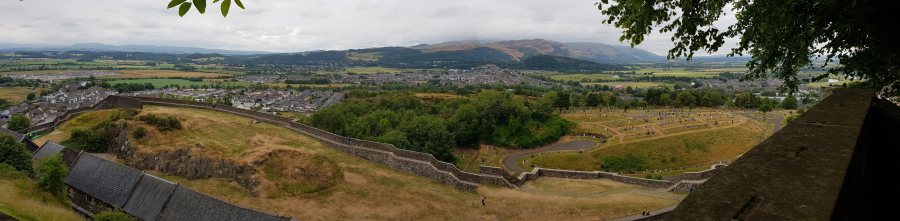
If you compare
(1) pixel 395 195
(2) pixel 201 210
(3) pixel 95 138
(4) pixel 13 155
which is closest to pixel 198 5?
(2) pixel 201 210

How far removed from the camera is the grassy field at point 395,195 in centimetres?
2445

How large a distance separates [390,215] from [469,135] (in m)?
41.1

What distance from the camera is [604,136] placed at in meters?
61.3

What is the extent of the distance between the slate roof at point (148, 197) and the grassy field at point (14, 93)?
11183 cm

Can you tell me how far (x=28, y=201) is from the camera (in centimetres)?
1864

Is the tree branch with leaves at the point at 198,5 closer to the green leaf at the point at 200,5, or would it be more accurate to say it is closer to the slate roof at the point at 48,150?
the green leaf at the point at 200,5

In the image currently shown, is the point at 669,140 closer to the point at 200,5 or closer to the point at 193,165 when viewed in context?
the point at 193,165

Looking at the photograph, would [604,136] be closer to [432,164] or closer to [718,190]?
[432,164]

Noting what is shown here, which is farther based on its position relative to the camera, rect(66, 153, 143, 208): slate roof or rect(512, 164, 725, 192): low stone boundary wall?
rect(512, 164, 725, 192): low stone boundary wall

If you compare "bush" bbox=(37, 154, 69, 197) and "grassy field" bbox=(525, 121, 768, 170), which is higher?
"bush" bbox=(37, 154, 69, 197)

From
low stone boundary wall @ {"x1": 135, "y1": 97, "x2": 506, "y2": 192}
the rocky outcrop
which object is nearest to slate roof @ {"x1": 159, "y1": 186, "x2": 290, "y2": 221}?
the rocky outcrop

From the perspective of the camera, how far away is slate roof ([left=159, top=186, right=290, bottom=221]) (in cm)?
1905

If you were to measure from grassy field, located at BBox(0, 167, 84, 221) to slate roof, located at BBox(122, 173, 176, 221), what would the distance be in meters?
2.37

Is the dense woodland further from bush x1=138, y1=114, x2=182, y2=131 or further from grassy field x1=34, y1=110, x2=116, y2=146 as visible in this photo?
grassy field x1=34, y1=110, x2=116, y2=146
